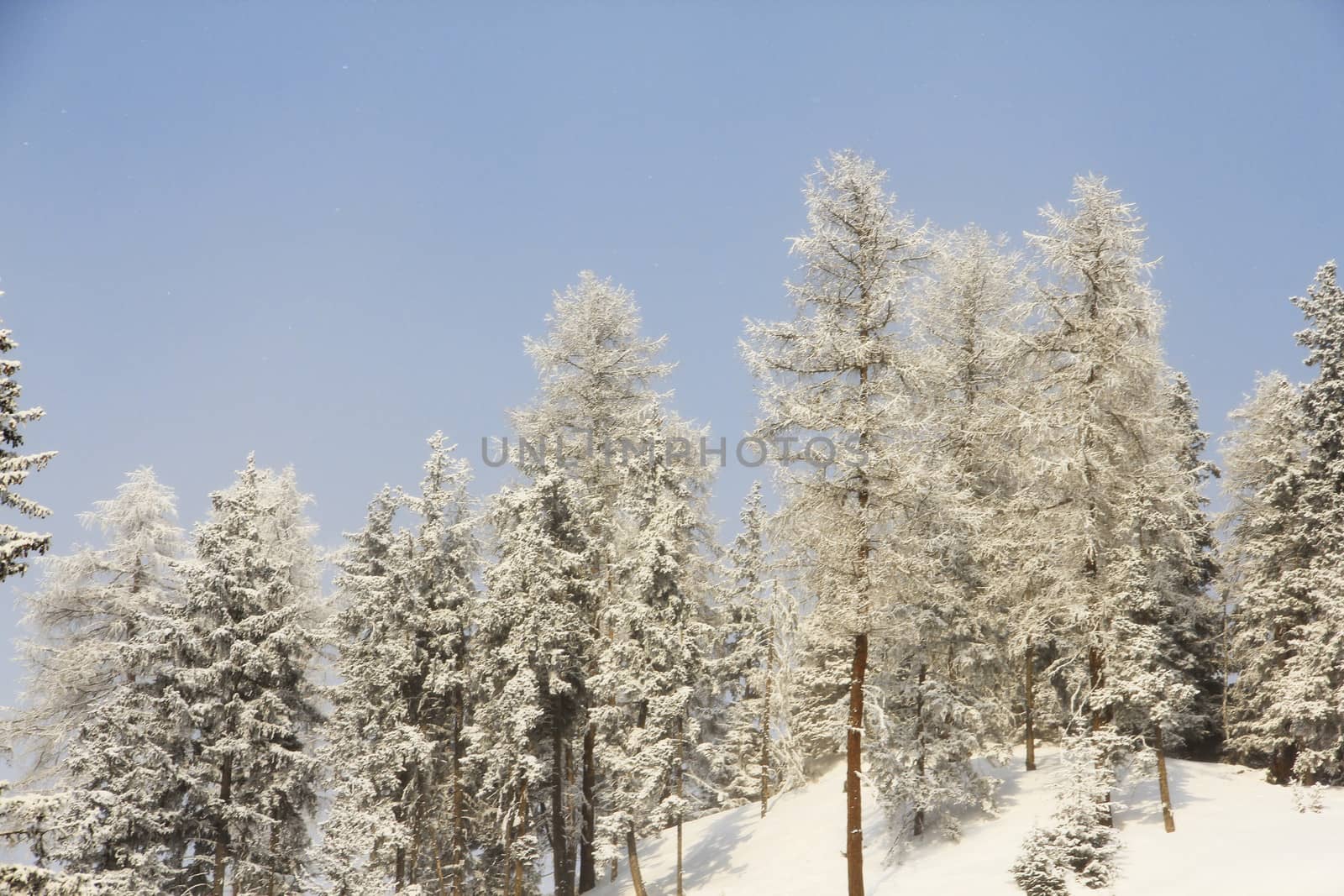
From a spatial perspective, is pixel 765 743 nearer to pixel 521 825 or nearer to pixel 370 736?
pixel 521 825

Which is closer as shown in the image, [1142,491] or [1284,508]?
[1142,491]

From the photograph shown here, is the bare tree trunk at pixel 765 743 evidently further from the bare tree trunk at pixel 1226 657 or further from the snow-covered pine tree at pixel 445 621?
the bare tree trunk at pixel 1226 657

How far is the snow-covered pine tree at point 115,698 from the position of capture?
23.2 meters

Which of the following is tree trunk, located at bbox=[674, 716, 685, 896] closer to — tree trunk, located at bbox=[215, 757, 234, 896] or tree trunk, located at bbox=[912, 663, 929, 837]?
tree trunk, located at bbox=[912, 663, 929, 837]

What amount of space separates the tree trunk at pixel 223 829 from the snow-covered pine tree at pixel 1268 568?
30387 millimetres

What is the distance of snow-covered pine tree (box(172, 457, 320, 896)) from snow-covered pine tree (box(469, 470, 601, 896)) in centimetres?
540

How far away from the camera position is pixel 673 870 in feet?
106

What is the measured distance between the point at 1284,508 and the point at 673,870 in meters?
23.6

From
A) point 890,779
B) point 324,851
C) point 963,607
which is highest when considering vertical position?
point 963,607

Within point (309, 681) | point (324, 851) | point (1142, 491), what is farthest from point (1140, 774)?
point (309, 681)

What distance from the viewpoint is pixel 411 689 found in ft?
95.3

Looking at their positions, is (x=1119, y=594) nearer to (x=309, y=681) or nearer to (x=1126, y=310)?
(x=1126, y=310)

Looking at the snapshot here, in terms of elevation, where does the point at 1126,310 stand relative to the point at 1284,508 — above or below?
above

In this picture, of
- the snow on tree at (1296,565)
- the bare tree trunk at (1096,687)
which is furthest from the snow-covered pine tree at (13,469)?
the snow on tree at (1296,565)
